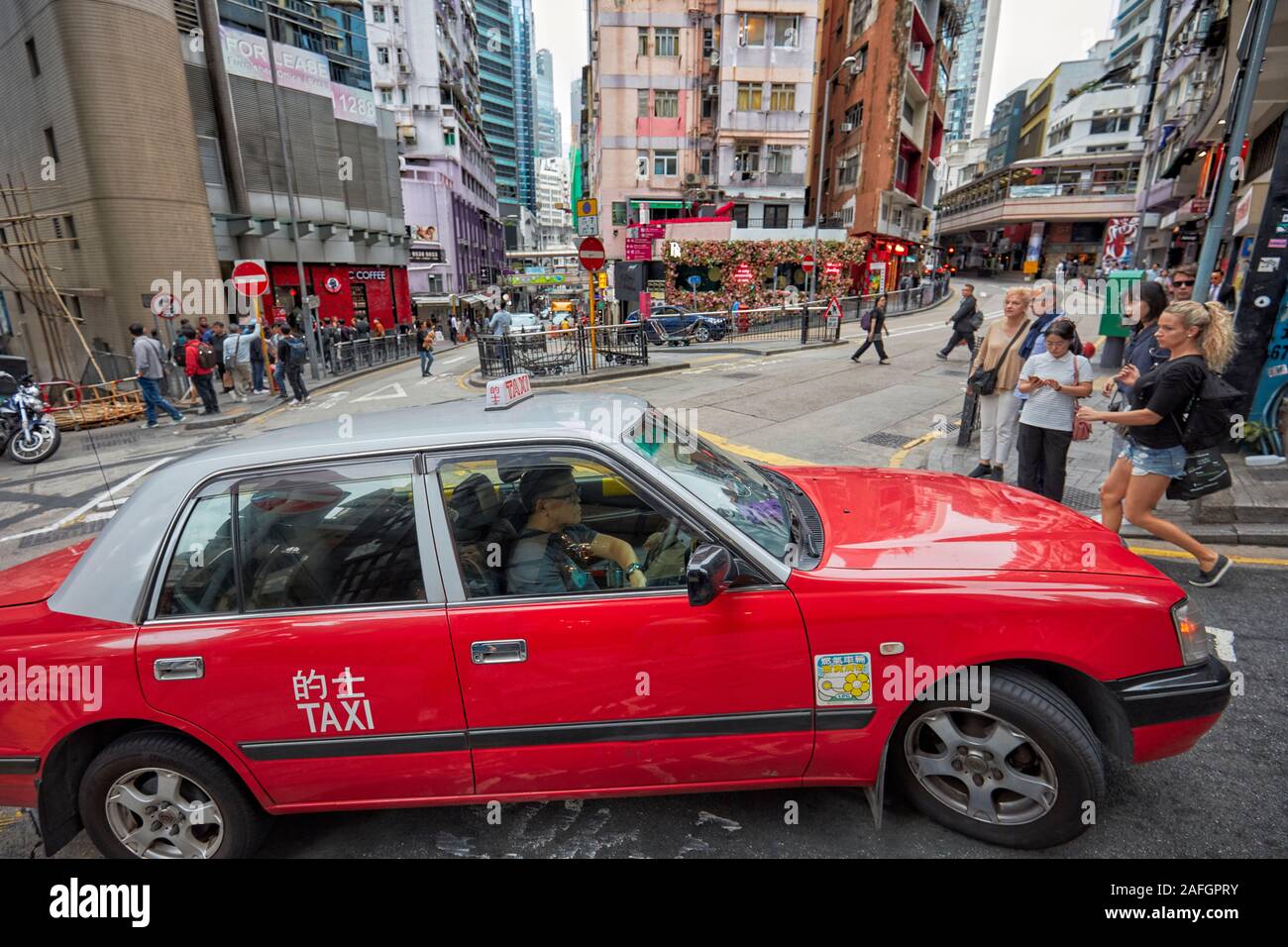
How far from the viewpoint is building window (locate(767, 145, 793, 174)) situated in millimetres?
39688

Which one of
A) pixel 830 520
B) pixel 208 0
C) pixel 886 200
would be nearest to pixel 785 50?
pixel 886 200

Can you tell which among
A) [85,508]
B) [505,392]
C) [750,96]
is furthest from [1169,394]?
[750,96]

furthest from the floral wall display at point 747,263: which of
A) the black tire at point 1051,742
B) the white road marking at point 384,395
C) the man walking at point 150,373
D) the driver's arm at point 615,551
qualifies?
the black tire at point 1051,742

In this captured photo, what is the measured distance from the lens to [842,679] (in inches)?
91.3

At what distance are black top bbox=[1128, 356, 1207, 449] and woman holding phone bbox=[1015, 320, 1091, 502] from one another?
81 centimetres

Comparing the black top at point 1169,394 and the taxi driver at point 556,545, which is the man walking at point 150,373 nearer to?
the taxi driver at point 556,545

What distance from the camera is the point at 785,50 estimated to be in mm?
38188

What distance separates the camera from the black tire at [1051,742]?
88.6 inches

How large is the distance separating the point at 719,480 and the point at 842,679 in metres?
0.96

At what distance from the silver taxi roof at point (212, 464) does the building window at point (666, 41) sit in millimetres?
44460

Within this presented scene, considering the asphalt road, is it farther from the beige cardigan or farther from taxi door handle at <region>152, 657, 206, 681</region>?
the beige cardigan

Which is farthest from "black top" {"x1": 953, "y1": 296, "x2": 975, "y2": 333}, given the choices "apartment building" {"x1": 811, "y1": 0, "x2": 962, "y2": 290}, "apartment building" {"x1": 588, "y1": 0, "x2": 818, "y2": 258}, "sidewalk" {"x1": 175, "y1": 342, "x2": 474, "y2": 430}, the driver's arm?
"apartment building" {"x1": 588, "y1": 0, "x2": 818, "y2": 258}

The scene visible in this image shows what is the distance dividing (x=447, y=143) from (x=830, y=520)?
225 feet
